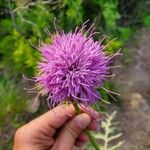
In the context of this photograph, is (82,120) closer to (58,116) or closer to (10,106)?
(58,116)

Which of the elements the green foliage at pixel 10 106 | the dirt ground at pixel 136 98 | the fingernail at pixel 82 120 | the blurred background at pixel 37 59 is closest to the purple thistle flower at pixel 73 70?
the fingernail at pixel 82 120

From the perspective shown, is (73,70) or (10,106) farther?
(10,106)

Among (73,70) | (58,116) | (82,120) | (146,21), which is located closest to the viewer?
(73,70)

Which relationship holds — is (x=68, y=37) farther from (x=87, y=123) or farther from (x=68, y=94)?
(x=87, y=123)

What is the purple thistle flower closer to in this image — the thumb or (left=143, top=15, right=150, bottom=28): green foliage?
the thumb

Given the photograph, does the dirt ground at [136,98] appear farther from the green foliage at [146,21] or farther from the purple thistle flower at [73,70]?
the purple thistle flower at [73,70]

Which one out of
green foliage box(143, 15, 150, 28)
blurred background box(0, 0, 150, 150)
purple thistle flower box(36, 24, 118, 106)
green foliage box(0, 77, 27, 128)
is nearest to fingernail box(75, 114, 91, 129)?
purple thistle flower box(36, 24, 118, 106)

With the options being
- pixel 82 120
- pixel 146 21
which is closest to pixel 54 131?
pixel 82 120
